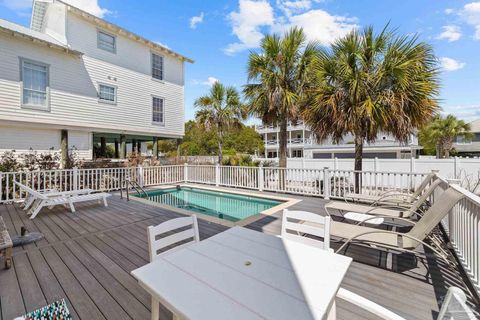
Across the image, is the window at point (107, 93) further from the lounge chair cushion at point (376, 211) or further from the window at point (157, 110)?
the lounge chair cushion at point (376, 211)

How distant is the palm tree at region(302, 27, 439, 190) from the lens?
633cm

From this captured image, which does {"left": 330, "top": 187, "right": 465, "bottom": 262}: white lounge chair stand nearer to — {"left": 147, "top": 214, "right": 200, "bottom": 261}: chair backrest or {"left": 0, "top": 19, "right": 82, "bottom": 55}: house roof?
{"left": 147, "top": 214, "right": 200, "bottom": 261}: chair backrest

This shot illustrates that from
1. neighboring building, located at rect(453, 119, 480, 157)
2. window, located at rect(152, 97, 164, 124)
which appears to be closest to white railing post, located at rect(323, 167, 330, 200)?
window, located at rect(152, 97, 164, 124)

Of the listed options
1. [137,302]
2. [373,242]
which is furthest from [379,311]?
[137,302]

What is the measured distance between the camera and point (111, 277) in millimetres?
2615

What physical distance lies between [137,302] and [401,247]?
293cm

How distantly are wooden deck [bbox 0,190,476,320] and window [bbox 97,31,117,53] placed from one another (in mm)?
10486

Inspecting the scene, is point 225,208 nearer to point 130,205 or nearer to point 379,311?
point 130,205

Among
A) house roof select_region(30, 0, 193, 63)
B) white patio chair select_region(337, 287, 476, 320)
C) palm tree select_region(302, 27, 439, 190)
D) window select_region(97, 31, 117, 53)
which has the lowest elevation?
white patio chair select_region(337, 287, 476, 320)

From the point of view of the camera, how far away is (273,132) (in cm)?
3253

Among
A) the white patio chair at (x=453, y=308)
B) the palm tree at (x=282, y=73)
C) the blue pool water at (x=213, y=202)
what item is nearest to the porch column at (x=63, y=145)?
the blue pool water at (x=213, y=202)

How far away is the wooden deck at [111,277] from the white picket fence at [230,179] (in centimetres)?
111

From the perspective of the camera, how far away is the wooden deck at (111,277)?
2117 millimetres

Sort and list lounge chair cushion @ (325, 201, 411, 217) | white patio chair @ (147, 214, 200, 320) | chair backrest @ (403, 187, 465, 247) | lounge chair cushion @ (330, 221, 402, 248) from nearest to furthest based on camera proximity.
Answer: white patio chair @ (147, 214, 200, 320) → chair backrest @ (403, 187, 465, 247) → lounge chair cushion @ (330, 221, 402, 248) → lounge chair cushion @ (325, 201, 411, 217)
